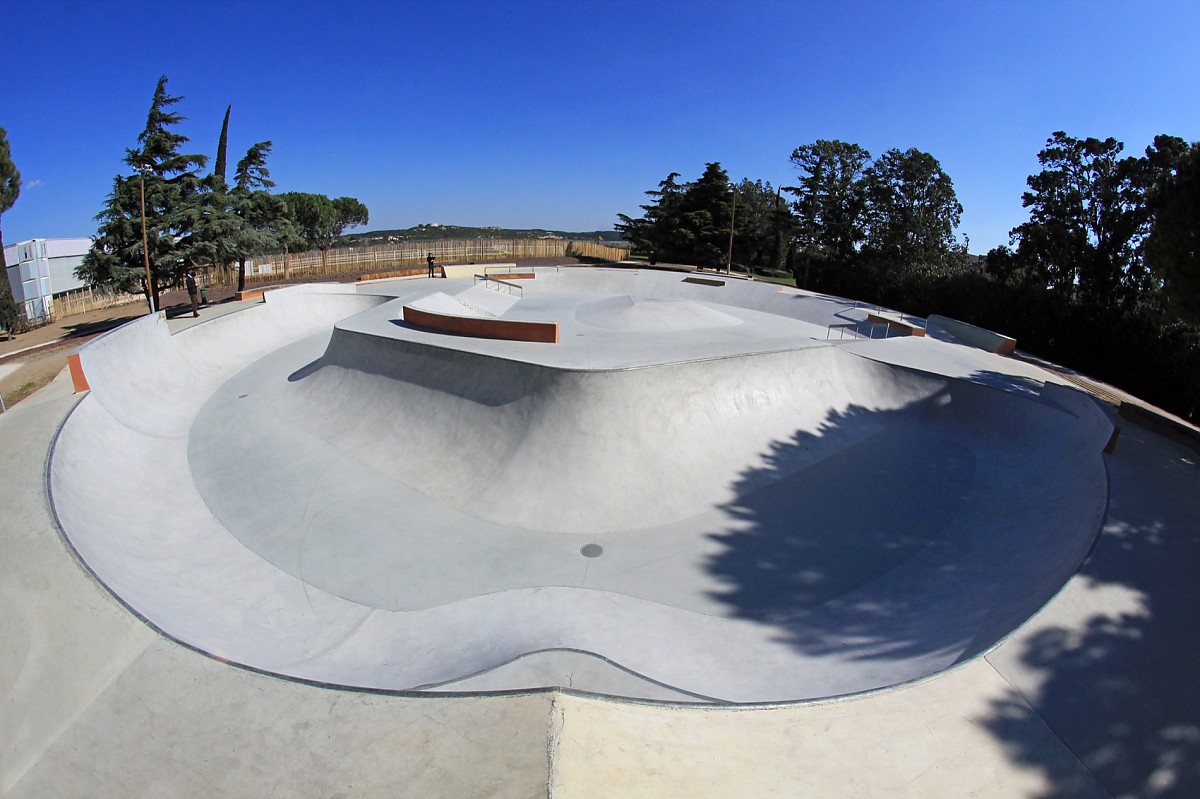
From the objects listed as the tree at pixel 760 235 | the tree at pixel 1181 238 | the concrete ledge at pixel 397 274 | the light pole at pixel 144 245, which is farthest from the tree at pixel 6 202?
the tree at pixel 760 235

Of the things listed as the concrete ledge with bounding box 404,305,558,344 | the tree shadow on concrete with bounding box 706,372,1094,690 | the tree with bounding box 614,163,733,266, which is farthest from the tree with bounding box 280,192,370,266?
the tree shadow on concrete with bounding box 706,372,1094,690

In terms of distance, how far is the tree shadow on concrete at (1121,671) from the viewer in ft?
12.5

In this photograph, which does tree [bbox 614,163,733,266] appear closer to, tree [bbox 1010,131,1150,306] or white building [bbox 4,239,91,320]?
tree [bbox 1010,131,1150,306]

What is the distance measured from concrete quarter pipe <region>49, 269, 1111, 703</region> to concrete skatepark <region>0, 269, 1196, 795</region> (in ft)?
0.19

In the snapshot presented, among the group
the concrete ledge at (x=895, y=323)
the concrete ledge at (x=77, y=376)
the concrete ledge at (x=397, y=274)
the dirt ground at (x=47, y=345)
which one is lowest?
the dirt ground at (x=47, y=345)

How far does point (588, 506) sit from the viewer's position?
9719 mm

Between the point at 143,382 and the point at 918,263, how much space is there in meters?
39.9

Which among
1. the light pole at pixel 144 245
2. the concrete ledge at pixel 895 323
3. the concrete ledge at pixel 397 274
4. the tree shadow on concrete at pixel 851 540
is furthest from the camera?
the concrete ledge at pixel 397 274

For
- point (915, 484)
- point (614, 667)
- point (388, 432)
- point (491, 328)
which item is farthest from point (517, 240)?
point (614, 667)

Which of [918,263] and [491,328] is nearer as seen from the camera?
[491,328]

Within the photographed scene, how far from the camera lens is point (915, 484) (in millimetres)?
10531

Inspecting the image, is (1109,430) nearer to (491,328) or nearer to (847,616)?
(847,616)

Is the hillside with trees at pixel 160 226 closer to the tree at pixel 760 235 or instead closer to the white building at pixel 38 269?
the white building at pixel 38 269

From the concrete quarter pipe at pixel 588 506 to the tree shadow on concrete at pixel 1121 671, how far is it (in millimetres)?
569
